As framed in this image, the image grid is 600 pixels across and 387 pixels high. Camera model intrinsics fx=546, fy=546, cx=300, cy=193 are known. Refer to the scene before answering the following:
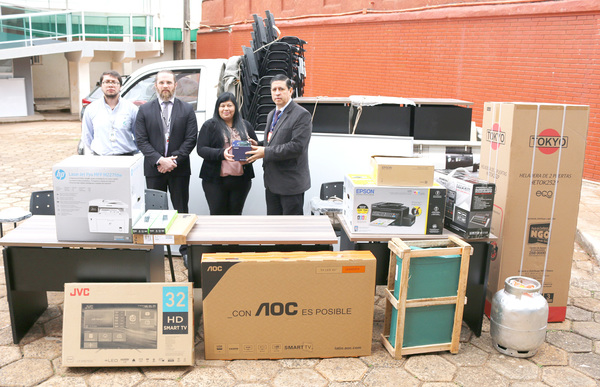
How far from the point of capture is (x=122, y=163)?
353 centimetres

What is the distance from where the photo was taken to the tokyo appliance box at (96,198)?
344cm

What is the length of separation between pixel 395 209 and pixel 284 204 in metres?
1.33

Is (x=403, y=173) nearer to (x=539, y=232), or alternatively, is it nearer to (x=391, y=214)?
(x=391, y=214)

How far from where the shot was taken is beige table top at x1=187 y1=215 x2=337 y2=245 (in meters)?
3.71

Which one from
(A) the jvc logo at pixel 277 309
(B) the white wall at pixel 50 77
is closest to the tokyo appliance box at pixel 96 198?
(A) the jvc logo at pixel 277 309

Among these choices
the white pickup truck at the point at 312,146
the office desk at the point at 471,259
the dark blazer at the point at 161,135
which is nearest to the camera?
the office desk at the point at 471,259

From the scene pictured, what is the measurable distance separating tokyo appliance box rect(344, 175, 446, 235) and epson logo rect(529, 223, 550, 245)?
2.66ft

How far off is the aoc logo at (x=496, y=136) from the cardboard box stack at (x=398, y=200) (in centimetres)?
68

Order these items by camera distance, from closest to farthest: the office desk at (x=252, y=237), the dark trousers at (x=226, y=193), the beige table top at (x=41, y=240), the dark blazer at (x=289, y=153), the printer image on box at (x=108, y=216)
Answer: the printer image on box at (x=108, y=216) < the beige table top at (x=41, y=240) < the office desk at (x=252, y=237) < the dark blazer at (x=289, y=153) < the dark trousers at (x=226, y=193)

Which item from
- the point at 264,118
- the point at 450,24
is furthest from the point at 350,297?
the point at 450,24

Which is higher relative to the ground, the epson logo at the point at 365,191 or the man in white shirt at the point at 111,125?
the man in white shirt at the point at 111,125

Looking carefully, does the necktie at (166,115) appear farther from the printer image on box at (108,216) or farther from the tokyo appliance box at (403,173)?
the tokyo appliance box at (403,173)

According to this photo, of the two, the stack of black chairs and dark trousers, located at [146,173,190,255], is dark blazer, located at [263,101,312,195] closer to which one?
dark trousers, located at [146,173,190,255]

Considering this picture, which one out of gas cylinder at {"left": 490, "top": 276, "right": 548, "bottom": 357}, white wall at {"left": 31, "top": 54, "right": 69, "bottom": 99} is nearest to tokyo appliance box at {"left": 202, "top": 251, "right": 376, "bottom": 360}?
gas cylinder at {"left": 490, "top": 276, "right": 548, "bottom": 357}
